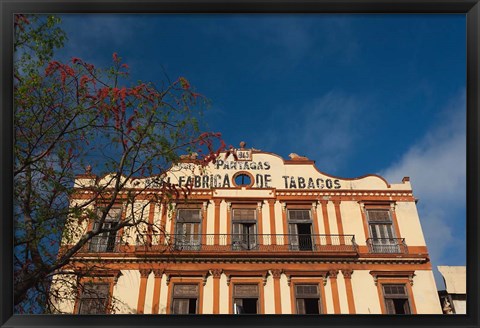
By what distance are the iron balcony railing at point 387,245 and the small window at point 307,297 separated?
278 cm

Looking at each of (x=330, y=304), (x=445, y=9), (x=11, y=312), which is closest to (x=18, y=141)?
(x=11, y=312)

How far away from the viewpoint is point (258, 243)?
15961 millimetres

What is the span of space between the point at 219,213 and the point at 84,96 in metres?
9.05

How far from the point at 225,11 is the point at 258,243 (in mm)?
12426

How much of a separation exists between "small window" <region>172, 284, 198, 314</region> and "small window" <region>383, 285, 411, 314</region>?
270 inches

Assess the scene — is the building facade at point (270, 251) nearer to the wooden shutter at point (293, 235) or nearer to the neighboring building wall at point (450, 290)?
the wooden shutter at point (293, 235)

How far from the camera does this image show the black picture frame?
4148mm

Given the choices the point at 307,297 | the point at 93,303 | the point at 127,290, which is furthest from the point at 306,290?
the point at 93,303

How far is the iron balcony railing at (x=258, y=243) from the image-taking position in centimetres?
1575

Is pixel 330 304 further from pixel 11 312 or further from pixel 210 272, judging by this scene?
pixel 11 312

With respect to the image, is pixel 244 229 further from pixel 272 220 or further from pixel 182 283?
pixel 182 283

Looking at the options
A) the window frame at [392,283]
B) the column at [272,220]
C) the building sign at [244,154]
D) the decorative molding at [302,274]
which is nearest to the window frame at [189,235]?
the column at [272,220]

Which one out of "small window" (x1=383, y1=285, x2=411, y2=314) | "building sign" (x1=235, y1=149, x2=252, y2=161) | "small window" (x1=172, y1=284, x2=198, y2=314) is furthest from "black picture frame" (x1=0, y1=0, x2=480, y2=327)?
"building sign" (x1=235, y1=149, x2=252, y2=161)

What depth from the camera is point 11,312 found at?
169 inches
